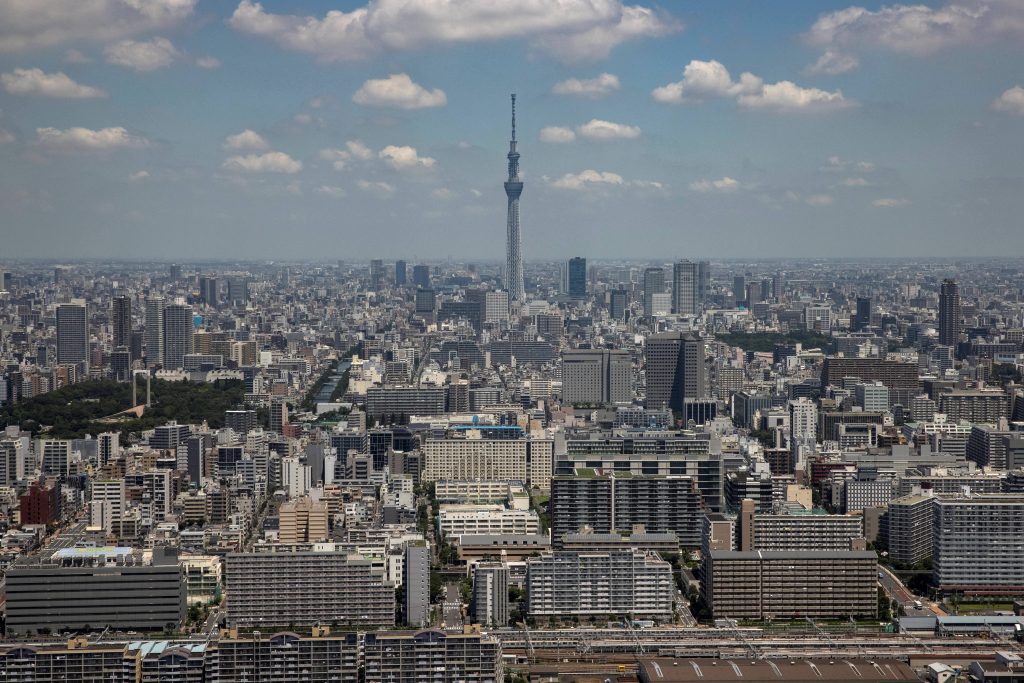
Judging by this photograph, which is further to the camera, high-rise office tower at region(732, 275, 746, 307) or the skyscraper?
high-rise office tower at region(732, 275, 746, 307)

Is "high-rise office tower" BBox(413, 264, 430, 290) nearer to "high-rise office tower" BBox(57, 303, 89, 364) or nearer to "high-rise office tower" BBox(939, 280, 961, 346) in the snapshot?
"high-rise office tower" BBox(57, 303, 89, 364)

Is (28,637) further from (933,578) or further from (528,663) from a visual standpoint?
(933,578)

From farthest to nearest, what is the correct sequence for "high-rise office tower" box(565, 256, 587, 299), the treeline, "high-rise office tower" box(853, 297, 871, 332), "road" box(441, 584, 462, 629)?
"high-rise office tower" box(565, 256, 587, 299) → "high-rise office tower" box(853, 297, 871, 332) → the treeline → "road" box(441, 584, 462, 629)

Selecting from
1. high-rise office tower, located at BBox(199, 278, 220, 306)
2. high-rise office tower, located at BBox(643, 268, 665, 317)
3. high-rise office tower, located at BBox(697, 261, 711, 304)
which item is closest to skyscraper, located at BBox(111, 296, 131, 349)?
high-rise office tower, located at BBox(199, 278, 220, 306)

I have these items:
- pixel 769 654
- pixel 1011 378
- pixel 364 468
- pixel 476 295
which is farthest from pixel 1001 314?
pixel 769 654

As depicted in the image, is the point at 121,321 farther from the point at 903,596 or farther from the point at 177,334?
the point at 903,596
